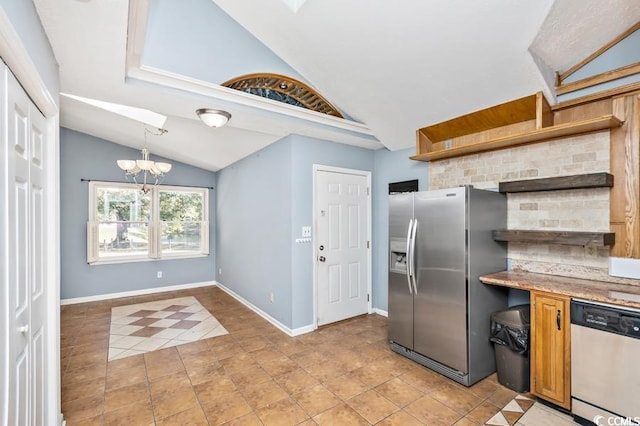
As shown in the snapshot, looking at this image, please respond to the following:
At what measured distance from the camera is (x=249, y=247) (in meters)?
4.84

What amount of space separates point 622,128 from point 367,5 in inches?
84.6

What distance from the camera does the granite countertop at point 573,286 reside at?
1.95 meters

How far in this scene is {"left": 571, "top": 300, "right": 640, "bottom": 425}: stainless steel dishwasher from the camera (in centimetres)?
186

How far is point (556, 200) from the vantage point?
2703 mm

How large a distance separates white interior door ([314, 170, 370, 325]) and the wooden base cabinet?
87.2 inches

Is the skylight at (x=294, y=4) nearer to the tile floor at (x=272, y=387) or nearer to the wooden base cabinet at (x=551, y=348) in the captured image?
the wooden base cabinet at (x=551, y=348)

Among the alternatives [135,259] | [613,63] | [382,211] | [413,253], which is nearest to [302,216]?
[382,211]

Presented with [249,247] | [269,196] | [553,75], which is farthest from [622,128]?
[249,247]

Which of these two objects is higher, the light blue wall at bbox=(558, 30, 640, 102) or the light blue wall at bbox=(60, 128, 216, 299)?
the light blue wall at bbox=(558, 30, 640, 102)

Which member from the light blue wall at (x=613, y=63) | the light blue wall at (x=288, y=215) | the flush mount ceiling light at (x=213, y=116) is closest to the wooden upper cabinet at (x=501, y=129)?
the light blue wall at (x=613, y=63)

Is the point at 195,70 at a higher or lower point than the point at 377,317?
higher

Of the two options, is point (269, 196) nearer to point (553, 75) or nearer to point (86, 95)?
point (86, 95)

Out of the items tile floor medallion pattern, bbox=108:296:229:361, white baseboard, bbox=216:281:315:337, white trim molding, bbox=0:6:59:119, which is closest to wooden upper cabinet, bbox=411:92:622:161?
white baseboard, bbox=216:281:315:337

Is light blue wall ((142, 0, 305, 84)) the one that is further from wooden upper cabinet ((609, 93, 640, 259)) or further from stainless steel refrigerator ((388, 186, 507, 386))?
wooden upper cabinet ((609, 93, 640, 259))
